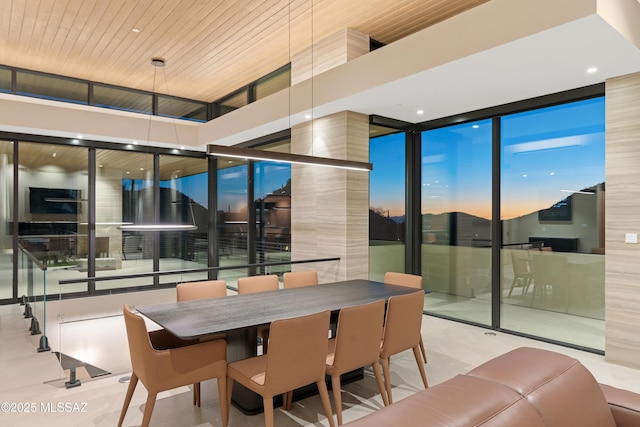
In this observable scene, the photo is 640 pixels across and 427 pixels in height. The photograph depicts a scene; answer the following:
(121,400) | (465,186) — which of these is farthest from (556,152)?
(121,400)

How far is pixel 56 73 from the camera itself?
6406 millimetres

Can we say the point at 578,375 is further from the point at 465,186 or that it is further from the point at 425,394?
the point at 465,186

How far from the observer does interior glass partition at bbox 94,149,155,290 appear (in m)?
7.08

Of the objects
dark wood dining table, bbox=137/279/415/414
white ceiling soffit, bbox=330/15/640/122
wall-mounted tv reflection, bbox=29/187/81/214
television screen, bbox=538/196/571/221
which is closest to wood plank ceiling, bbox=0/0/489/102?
white ceiling soffit, bbox=330/15/640/122

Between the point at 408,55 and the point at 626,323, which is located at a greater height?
the point at 408,55

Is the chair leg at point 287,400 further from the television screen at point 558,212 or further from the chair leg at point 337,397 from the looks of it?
the television screen at point 558,212

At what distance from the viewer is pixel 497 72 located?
3.71m

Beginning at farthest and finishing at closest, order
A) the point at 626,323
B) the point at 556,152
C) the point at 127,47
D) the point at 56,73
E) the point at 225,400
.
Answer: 1. the point at 56,73
2. the point at 127,47
3. the point at 556,152
4. the point at 626,323
5. the point at 225,400

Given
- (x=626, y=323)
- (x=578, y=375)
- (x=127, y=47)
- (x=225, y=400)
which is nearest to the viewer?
(x=578, y=375)

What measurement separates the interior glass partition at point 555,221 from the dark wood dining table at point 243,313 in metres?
2.00

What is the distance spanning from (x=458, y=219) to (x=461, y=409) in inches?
180

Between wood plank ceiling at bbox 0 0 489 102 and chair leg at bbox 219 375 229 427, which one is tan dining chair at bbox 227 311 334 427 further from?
wood plank ceiling at bbox 0 0 489 102

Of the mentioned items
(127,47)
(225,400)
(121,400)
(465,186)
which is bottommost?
(121,400)

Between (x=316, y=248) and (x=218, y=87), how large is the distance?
360 cm
